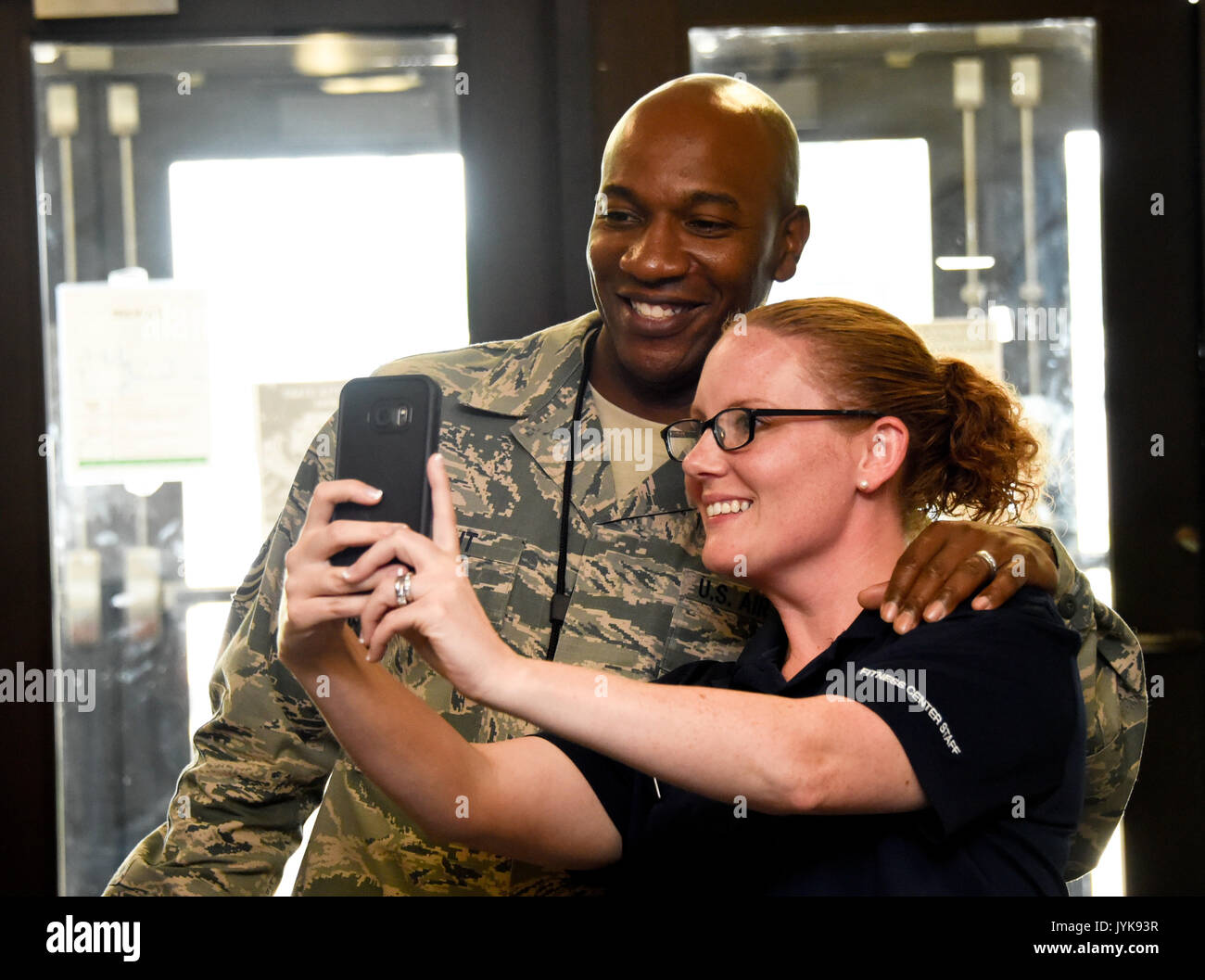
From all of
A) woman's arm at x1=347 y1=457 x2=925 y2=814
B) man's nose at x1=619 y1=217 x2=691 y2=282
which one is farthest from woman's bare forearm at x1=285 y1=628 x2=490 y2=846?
man's nose at x1=619 y1=217 x2=691 y2=282

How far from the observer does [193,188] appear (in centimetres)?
195

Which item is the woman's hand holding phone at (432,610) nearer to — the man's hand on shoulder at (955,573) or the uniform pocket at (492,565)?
the man's hand on shoulder at (955,573)

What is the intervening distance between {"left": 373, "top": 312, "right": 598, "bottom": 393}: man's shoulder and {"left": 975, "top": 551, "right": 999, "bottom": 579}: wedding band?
597mm

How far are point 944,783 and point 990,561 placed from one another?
208 mm

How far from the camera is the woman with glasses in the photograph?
2.73 ft

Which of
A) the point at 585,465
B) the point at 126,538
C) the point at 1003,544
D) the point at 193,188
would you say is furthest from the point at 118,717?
the point at 1003,544

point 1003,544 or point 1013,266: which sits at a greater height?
point 1013,266

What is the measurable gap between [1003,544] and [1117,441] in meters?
1.05

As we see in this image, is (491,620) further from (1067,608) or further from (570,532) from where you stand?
(1067,608)

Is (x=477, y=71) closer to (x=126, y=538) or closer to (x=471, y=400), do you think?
(x=471, y=400)

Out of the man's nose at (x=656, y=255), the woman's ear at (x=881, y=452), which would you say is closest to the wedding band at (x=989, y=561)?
the woman's ear at (x=881, y=452)

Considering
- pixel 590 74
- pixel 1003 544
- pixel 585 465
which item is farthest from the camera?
pixel 590 74

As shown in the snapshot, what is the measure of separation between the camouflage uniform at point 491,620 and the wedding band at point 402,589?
1.59ft

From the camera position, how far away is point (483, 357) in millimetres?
1470
